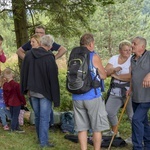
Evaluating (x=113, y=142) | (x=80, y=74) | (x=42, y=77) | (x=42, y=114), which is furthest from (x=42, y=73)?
(x=113, y=142)

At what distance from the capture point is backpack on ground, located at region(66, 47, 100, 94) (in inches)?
173

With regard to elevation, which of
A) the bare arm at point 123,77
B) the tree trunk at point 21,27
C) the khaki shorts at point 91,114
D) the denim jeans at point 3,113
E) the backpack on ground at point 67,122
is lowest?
the backpack on ground at point 67,122

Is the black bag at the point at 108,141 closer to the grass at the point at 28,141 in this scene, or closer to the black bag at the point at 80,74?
the grass at the point at 28,141

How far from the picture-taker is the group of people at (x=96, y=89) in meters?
4.54

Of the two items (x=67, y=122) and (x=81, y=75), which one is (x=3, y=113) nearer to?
(x=67, y=122)

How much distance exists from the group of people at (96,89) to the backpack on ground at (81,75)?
3.7 inches

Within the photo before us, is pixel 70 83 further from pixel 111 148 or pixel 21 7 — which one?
pixel 21 7

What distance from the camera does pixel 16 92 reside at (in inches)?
234

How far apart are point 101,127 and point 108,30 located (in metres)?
24.7

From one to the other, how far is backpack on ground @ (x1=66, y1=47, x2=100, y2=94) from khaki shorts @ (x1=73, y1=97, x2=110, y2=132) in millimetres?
212

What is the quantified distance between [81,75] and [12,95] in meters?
2.01

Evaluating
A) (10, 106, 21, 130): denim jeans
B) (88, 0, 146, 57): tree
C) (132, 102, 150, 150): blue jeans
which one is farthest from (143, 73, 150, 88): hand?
(88, 0, 146, 57): tree

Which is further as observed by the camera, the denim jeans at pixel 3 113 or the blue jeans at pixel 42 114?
the denim jeans at pixel 3 113

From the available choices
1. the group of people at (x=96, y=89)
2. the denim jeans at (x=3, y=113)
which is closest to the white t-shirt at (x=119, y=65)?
the group of people at (x=96, y=89)
